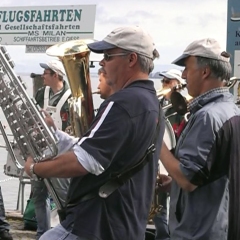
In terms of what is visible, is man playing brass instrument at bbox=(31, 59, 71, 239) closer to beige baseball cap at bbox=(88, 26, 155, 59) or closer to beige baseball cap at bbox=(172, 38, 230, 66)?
beige baseball cap at bbox=(172, 38, 230, 66)

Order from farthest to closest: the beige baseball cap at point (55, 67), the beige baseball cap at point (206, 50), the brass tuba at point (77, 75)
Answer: the beige baseball cap at point (55, 67) → the brass tuba at point (77, 75) → the beige baseball cap at point (206, 50)

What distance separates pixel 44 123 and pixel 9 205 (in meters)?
5.77

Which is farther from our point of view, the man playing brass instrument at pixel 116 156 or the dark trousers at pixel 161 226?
the dark trousers at pixel 161 226

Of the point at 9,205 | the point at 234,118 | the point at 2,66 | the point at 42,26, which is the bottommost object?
the point at 9,205

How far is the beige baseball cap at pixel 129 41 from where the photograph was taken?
303cm

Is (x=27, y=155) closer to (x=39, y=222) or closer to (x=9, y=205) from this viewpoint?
(x=39, y=222)

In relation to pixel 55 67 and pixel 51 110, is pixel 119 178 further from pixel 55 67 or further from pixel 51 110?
pixel 55 67

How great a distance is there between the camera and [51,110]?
6434mm

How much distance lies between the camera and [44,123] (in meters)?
3.46

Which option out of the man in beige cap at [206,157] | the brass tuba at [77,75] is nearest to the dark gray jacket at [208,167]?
the man in beige cap at [206,157]

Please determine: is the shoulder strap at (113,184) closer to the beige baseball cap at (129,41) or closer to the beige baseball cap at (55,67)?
the beige baseball cap at (129,41)

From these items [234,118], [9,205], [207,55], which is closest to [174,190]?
[234,118]

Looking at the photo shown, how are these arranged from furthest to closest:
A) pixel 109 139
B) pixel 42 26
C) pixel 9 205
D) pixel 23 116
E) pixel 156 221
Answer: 1. pixel 42 26
2. pixel 9 205
3. pixel 156 221
4. pixel 23 116
5. pixel 109 139

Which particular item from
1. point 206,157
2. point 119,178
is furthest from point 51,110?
point 119,178
